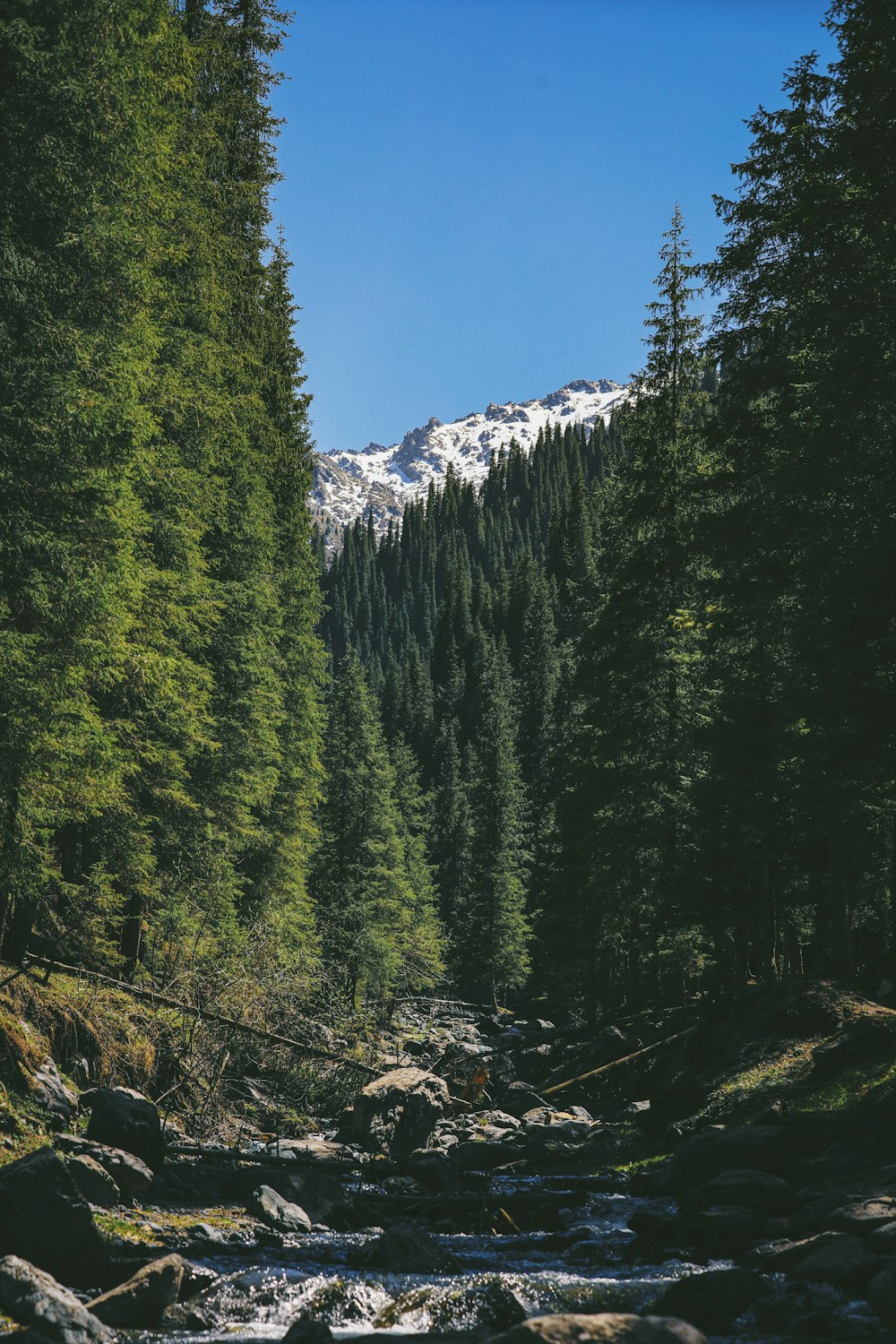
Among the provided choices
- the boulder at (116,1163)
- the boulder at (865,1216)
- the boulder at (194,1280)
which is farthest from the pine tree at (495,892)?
the boulder at (194,1280)

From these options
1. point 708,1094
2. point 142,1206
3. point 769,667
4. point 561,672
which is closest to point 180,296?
point 769,667

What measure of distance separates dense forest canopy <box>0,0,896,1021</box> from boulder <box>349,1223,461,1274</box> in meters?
6.03

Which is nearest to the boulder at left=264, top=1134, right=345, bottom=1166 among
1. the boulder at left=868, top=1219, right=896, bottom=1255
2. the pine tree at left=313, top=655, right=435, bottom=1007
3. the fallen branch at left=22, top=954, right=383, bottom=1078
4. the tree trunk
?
the fallen branch at left=22, top=954, right=383, bottom=1078

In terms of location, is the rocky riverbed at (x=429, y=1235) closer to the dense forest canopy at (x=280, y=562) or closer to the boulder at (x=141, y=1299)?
the boulder at (x=141, y=1299)

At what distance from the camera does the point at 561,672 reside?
91250 millimetres

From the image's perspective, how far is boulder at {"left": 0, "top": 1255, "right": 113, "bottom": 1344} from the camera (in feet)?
21.9

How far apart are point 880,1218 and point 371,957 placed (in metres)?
26.8

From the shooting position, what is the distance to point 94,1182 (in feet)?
32.6

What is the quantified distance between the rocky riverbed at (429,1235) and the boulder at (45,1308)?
19mm

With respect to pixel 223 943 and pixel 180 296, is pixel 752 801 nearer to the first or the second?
pixel 223 943

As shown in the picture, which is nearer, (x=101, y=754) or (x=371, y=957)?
(x=101, y=754)

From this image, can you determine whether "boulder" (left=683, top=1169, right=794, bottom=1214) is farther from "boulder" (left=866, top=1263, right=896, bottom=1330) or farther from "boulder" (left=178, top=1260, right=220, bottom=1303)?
"boulder" (left=178, top=1260, right=220, bottom=1303)

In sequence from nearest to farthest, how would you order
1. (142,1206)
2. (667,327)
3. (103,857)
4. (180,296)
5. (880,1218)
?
(880,1218) → (142,1206) → (103,857) → (180,296) → (667,327)

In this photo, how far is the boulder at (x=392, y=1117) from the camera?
52.6 feet
